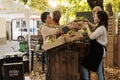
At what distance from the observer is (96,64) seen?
500 cm

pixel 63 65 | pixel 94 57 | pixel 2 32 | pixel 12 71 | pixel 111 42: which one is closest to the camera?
pixel 94 57

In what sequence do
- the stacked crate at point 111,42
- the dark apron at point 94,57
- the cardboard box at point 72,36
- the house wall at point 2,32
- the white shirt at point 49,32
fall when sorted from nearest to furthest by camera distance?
the dark apron at point 94,57
the cardboard box at point 72,36
the white shirt at point 49,32
the stacked crate at point 111,42
the house wall at point 2,32

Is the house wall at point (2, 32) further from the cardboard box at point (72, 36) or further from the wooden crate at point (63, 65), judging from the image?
the cardboard box at point (72, 36)

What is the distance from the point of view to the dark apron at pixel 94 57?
4.91m

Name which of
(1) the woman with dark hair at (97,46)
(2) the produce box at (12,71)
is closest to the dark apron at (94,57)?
→ (1) the woman with dark hair at (97,46)

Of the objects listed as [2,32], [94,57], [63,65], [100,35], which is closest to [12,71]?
[63,65]

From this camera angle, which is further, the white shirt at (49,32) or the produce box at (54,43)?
the white shirt at (49,32)

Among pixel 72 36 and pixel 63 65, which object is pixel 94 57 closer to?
pixel 72 36

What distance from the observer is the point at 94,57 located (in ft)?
16.2

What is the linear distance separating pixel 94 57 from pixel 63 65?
70cm

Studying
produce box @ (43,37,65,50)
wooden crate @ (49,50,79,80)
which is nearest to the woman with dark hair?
wooden crate @ (49,50,79,80)

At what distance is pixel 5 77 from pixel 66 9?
10.3 meters

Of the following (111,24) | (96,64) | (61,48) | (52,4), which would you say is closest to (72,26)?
(61,48)

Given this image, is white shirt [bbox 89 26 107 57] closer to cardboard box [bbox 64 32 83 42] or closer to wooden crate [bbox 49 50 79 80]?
cardboard box [bbox 64 32 83 42]
